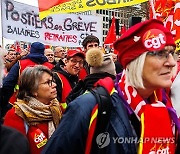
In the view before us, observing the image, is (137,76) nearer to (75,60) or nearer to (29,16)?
(75,60)

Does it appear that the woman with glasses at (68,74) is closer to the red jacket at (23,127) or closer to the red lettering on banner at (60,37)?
the red jacket at (23,127)

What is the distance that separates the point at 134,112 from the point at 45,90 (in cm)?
156

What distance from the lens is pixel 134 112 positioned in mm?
2434

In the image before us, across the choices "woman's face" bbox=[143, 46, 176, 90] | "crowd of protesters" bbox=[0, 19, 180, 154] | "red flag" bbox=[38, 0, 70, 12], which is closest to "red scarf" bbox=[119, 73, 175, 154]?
"crowd of protesters" bbox=[0, 19, 180, 154]

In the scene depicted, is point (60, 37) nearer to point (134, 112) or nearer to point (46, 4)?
point (46, 4)

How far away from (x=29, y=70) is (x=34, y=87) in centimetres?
18

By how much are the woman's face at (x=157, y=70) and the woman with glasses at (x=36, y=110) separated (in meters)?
1.35

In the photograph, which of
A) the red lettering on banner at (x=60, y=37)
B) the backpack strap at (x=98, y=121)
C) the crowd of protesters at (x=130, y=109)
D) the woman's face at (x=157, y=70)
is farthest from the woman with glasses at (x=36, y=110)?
the red lettering on banner at (x=60, y=37)

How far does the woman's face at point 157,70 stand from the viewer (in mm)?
2480

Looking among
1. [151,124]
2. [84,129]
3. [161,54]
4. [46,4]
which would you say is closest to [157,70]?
[161,54]

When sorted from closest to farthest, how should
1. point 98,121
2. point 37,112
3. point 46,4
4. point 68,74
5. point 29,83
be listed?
point 98,121, point 37,112, point 29,83, point 68,74, point 46,4

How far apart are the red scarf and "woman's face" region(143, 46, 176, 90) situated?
4.4 inches

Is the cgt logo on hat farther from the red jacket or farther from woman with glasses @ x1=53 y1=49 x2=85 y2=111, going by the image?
woman with glasses @ x1=53 y1=49 x2=85 y2=111

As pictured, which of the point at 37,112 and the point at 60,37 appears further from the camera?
the point at 60,37
